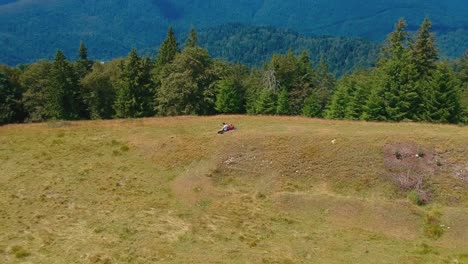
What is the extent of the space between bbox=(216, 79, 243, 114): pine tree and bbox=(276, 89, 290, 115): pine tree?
319 inches

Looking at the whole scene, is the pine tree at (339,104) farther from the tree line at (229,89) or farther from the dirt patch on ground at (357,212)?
the dirt patch on ground at (357,212)

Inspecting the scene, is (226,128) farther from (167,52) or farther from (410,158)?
(167,52)

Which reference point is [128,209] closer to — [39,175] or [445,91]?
[39,175]

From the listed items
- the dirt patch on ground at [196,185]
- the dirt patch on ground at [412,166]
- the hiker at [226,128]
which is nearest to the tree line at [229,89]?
the dirt patch on ground at [412,166]

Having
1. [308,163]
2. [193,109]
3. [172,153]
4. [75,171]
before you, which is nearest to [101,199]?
[75,171]

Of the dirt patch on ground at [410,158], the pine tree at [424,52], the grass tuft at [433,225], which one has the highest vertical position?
the pine tree at [424,52]

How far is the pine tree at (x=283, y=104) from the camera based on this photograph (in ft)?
284

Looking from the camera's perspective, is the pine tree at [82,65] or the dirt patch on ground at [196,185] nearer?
the dirt patch on ground at [196,185]

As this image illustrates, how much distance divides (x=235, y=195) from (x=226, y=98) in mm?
45387

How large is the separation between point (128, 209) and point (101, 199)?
10.3ft

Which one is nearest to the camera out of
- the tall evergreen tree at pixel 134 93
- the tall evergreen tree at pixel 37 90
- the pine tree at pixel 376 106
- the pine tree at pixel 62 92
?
the pine tree at pixel 376 106

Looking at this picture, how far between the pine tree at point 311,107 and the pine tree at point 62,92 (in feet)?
158

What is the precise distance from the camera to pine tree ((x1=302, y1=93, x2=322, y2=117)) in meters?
89.2

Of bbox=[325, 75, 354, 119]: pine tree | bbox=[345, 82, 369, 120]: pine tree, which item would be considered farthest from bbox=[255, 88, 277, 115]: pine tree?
bbox=[345, 82, 369, 120]: pine tree
